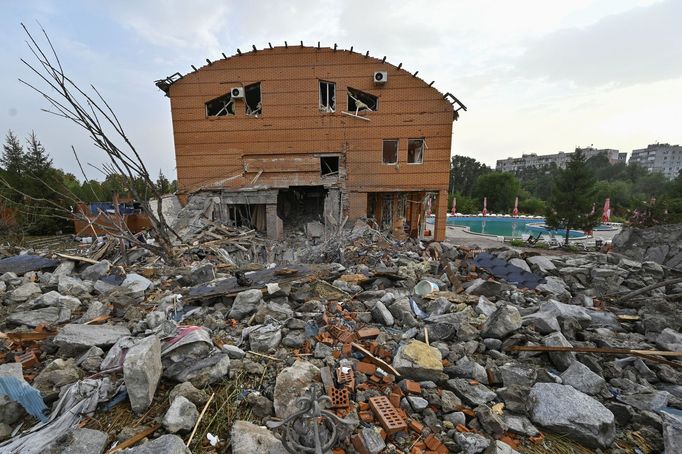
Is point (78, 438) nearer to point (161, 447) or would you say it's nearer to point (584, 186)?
point (161, 447)

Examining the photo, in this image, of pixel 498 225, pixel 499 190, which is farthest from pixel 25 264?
pixel 499 190

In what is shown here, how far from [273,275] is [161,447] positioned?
3.19 metres

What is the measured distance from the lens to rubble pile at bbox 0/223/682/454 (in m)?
2.03

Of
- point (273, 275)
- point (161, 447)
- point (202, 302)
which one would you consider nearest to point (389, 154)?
point (273, 275)

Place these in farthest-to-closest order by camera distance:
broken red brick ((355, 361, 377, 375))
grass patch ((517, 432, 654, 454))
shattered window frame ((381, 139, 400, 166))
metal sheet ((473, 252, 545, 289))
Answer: shattered window frame ((381, 139, 400, 166)) → metal sheet ((473, 252, 545, 289)) → broken red brick ((355, 361, 377, 375)) → grass patch ((517, 432, 654, 454))

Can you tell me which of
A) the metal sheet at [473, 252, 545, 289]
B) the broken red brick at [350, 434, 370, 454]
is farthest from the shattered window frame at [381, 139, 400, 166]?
the broken red brick at [350, 434, 370, 454]

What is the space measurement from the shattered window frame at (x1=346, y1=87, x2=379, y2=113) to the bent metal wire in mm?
12476

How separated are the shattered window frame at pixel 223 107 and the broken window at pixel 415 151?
8337 mm

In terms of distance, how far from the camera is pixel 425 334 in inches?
126

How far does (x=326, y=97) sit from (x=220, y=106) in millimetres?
4984

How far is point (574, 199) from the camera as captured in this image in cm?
1688

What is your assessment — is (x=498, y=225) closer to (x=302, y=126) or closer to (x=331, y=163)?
(x=331, y=163)

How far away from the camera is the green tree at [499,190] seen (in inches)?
1533

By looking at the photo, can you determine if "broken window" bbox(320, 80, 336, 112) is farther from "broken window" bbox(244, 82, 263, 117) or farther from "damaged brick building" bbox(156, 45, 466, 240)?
"broken window" bbox(244, 82, 263, 117)
